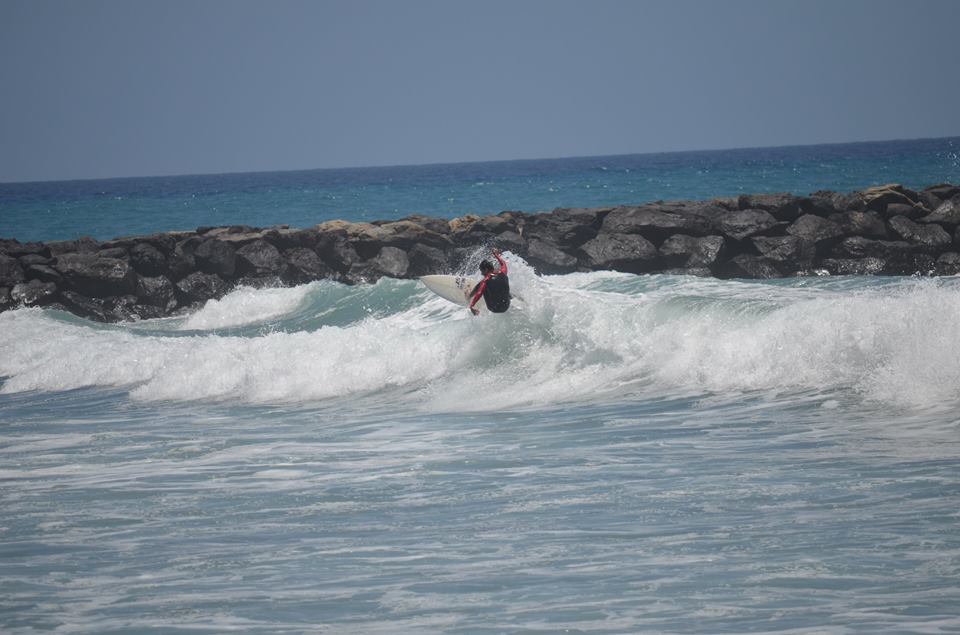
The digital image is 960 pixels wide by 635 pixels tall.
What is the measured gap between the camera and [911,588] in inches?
269

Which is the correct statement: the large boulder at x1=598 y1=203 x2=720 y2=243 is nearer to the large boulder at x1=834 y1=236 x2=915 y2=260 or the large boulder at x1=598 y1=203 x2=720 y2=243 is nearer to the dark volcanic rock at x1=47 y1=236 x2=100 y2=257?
the large boulder at x1=834 y1=236 x2=915 y2=260

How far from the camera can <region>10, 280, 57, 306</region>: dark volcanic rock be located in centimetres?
2861

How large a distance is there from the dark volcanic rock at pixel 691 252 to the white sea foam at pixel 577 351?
10.4 feet

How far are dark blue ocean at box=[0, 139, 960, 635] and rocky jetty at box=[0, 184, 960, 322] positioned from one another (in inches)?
175

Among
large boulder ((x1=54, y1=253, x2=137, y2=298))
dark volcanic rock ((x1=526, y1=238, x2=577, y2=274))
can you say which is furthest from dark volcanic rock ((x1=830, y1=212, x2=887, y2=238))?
large boulder ((x1=54, y1=253, x2=137, y2=298))

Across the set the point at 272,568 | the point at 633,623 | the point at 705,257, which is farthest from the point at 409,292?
the point at 633,623

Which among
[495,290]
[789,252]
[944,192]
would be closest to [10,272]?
[495,290]

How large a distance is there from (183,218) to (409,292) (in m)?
42.9

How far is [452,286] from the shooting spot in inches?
816

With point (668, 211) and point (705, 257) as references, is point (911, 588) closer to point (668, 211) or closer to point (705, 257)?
point (705, 257)

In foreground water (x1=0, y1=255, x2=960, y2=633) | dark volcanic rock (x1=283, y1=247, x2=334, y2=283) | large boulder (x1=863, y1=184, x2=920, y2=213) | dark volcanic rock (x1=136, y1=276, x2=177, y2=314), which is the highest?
large boulder (x1=863, y1=184, x2=920, y2=213)

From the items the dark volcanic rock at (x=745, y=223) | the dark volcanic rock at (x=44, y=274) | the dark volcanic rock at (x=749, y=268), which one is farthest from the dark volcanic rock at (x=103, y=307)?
the dark volcanic rock at (x=745, y=223)

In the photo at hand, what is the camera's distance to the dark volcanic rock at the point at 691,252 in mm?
26391

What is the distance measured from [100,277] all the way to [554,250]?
36.3ft
